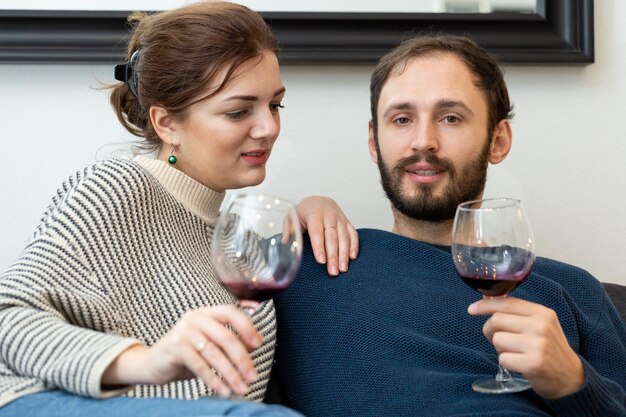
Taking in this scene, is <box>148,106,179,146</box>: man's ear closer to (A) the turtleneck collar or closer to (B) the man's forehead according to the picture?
(A) the turtleneck collar

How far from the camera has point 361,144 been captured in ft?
6.84

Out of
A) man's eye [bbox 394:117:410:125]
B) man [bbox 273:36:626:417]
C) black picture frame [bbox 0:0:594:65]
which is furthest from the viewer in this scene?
black picture frame [bbox 0:0:594:65]

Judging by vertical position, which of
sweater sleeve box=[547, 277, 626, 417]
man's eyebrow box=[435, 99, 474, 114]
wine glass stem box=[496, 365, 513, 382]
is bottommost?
sweater sleeve box=[547, 277, 626, 417]

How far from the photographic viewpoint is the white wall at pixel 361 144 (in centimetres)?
198

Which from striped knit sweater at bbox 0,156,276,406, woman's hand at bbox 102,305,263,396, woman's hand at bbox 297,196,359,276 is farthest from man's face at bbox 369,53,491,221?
woman's hand at bbox 102,305,263,396

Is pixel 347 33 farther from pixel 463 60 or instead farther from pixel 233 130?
pixel 233 130

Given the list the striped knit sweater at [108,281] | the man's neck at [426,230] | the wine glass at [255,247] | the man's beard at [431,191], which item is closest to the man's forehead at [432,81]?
the man's beard at [431,191]

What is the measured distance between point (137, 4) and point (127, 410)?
3.76ft

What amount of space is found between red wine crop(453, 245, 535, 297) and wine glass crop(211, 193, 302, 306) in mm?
266

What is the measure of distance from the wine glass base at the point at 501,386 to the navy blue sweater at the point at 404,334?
0.25 feet

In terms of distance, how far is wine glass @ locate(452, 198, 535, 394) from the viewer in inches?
50.5

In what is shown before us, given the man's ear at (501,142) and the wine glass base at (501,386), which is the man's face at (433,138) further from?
the wine glass base at (501,386)

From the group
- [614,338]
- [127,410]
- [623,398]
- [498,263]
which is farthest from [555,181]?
[127,410]

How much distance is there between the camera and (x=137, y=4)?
1965mm
